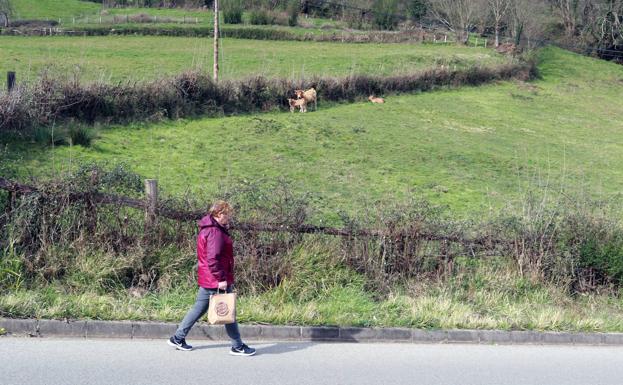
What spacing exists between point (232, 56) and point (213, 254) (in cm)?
3153

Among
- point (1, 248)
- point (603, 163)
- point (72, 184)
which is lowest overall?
point (603, 163)

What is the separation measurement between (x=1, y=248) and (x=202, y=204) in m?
2.90

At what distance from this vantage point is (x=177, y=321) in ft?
30.1

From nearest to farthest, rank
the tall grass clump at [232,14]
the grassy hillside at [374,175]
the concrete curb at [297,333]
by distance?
the concrete curb at [297,333]
the grassy hillside at [374,175]
the tall grass clump at [232,14]

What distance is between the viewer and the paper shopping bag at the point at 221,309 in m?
8.14

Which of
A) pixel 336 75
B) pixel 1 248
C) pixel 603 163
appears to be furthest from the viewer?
pixel 336 75

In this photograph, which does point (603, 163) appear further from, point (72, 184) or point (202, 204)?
point (72, 184)

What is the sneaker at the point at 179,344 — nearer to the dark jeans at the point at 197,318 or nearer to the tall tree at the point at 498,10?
the dark jeans at the point at 197,318

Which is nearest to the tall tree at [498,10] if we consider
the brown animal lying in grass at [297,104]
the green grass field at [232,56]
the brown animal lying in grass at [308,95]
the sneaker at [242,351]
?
the green grass field at [232,56]

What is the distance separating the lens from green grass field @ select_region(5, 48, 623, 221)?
752 inches

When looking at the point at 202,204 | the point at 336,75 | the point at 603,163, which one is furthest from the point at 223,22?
the point at 202,204

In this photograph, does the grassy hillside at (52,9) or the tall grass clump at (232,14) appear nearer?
the tall grass clump at (232,14)

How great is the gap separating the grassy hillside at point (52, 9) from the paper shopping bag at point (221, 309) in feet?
176

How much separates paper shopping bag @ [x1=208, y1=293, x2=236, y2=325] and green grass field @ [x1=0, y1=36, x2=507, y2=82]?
19314 mm
